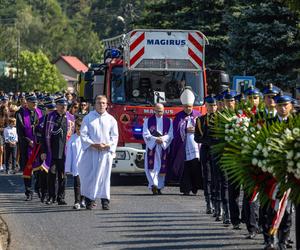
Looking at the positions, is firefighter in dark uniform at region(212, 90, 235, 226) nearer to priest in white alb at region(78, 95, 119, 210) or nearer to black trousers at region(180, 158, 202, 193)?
priest in white alb at region(78, 95, 119, 210)

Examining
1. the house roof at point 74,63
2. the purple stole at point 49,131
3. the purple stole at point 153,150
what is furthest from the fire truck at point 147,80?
the house roof at point 74,63

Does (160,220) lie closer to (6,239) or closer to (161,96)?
Answer: (6,239)

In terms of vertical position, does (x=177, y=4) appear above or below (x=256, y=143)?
above

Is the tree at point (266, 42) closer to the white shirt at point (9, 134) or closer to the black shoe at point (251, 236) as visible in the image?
the white shirt at point (9, 134)

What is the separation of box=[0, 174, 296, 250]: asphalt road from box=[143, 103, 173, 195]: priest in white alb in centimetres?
37

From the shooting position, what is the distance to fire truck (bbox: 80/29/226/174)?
20.8 metres

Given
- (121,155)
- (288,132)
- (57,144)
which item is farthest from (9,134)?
(288,132)

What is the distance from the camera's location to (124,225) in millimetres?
14547

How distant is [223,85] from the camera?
20531 millimetres

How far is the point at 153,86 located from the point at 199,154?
13.9ft

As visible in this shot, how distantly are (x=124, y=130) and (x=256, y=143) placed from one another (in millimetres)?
10213

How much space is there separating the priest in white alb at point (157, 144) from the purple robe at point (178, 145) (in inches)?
4.8

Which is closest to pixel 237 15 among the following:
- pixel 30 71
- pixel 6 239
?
pixel 6 239

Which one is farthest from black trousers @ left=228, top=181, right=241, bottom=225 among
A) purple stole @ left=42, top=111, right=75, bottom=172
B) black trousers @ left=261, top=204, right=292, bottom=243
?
purple stole @ left=42, top=111, right=75, bottom=172
